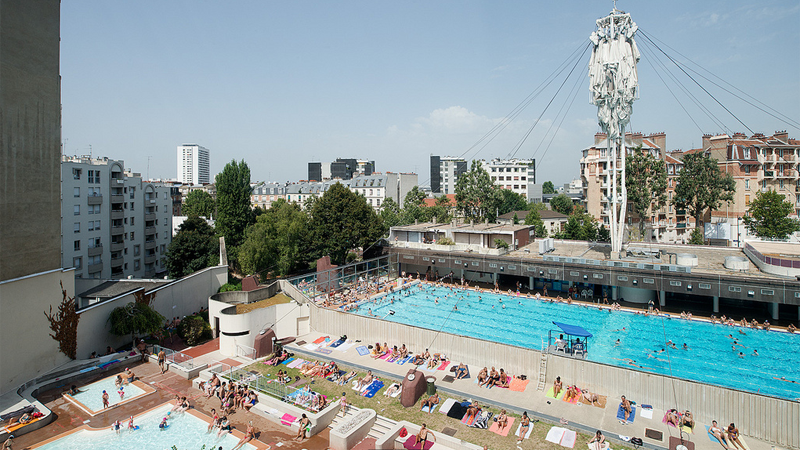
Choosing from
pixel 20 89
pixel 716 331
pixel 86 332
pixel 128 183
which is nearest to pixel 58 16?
pixel 20 89

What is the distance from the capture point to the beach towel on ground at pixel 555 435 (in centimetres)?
1520

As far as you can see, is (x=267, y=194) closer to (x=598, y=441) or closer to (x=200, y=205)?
(x=200, y=205)

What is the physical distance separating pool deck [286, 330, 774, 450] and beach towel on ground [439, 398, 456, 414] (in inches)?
20.4

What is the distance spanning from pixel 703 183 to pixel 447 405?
4587cm

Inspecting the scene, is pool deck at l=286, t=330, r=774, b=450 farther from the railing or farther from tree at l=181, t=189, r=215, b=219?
tree at l=181, t=189, r=215, b=219

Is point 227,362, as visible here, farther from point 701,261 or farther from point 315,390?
point 701,261

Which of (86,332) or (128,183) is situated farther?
(128,183)

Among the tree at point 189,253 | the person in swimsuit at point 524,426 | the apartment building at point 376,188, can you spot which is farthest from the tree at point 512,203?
the person in swimsuit at point 524,426

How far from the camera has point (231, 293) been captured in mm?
28797

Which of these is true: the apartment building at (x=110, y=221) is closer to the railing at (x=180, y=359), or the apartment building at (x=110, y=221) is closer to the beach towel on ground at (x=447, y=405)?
the railing at (x=180, y=359)

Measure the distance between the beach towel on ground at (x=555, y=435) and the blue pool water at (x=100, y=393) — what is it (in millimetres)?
17343

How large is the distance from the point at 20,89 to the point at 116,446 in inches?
660

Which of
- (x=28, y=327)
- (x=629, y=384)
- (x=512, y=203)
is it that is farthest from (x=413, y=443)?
(x=512, y=203)

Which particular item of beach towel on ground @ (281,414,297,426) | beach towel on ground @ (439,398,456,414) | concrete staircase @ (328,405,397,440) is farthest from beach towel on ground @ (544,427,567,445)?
beach towel on ground @ (281,414,297,426)
